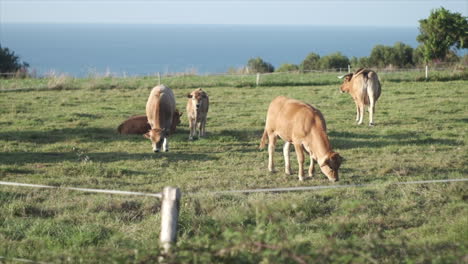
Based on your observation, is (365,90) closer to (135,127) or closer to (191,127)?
(191,127)

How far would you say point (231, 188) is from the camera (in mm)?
9516

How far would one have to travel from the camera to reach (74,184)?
32.7ft

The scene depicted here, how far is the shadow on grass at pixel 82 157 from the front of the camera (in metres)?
12.3

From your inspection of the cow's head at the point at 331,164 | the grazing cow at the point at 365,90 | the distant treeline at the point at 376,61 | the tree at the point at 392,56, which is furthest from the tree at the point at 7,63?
the cow's head at the point at 331,164

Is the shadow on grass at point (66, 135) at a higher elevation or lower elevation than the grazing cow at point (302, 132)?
lower

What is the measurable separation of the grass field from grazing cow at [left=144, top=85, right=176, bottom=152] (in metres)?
0.37

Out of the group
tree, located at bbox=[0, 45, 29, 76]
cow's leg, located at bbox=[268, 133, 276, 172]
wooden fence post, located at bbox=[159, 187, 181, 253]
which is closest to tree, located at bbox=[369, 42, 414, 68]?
tree, located at bbox=[0, 45, 29, 76]

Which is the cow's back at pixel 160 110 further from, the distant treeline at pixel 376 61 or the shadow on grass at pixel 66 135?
the distant treeline at pixel 376 61

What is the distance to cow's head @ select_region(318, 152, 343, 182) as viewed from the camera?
30.7 feet

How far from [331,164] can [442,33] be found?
3217 cm

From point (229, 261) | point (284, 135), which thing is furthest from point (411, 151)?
point (229, 261)

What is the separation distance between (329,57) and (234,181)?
3660cm

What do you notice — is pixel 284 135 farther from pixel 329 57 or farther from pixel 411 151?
pixel 329 57

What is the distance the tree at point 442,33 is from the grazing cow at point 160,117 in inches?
1094
